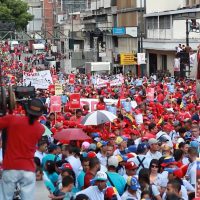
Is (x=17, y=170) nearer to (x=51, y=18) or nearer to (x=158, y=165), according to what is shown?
(x=158, y=165)

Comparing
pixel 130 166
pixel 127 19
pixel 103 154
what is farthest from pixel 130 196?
pixel 127 19

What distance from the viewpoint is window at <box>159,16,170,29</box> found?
178 feet

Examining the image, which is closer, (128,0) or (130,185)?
(130,185)

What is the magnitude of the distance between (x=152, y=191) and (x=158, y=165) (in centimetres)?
123

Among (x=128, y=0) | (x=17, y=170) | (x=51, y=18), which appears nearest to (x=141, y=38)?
(x=128, y=0)

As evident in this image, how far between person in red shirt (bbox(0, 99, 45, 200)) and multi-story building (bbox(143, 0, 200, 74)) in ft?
132

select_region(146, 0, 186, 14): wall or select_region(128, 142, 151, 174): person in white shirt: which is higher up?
select_region(146, 0, 186, 14): wall

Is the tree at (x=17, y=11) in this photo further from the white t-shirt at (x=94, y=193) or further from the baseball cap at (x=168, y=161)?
the white t-shirt at (x=94, y=193)

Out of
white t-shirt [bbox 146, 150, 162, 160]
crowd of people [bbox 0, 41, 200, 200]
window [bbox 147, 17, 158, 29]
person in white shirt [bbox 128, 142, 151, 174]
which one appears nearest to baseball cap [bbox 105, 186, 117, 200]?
crowd of people [bbox 0, 41, 200, 200]

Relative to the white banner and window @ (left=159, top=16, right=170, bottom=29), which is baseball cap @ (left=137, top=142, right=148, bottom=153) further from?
window @ (left=159, top=16, right=170, bottom=29)

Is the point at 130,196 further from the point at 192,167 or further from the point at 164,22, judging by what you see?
the point at 164,22

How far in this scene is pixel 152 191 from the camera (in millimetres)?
9898

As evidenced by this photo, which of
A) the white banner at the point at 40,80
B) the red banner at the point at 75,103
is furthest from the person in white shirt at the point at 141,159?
the white banner at the point at 40,80

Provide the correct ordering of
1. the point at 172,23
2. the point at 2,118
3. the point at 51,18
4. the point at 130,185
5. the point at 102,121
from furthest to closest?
the point at 51,18, the point at 172,23, the point at 102,121, the point at 130,185, the point at 2,118
